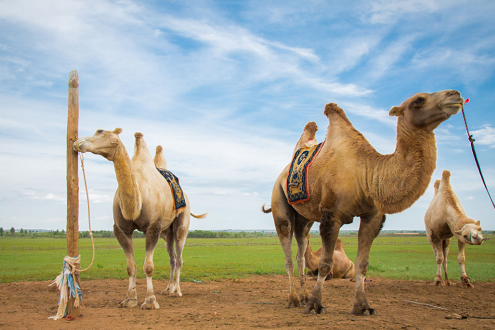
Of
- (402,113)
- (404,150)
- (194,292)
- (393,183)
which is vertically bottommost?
(194,292)

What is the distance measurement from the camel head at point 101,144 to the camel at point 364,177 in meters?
3.85

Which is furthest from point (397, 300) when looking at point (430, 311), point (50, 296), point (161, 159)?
point (50, 296)

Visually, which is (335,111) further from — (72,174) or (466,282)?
(466,282)

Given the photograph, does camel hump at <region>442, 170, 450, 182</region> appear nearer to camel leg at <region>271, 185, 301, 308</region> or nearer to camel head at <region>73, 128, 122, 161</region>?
camel leg at <region>271, 185, 301, 308</region>

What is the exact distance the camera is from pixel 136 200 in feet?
23.5

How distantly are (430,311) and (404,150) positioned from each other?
344 cm

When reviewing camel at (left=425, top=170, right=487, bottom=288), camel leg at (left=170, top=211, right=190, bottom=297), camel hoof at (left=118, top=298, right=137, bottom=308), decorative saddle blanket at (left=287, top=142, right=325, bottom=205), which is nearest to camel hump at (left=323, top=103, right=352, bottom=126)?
decorative saddle blanket at (left=287, top=142, right=325, bottom=205)

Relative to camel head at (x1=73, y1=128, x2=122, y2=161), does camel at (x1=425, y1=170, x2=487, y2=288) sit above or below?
below

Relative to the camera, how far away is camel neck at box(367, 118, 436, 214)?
5195 mm

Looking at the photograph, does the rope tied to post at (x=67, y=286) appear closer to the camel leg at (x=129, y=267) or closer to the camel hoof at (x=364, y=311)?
the camel leg at (x=129, y=267)

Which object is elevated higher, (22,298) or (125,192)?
(125,192)

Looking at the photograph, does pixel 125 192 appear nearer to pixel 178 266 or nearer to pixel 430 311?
pixel 178 266

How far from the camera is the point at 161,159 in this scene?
11156 millimetres

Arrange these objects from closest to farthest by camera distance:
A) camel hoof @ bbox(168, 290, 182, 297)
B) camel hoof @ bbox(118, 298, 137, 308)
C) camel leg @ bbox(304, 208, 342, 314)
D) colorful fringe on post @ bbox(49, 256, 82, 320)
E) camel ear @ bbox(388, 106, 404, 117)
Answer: camel ear @ bbox(388, 106, 404, 117) < camel leg @ bbox(304, 208, 342, 314) < colorful fringe on post @ bbox(49, 256, 82, 320) < camel hoof @ bbox(118, 298, 137, 308) < camel hoof @ bbox(168, 290, 182, 297)
